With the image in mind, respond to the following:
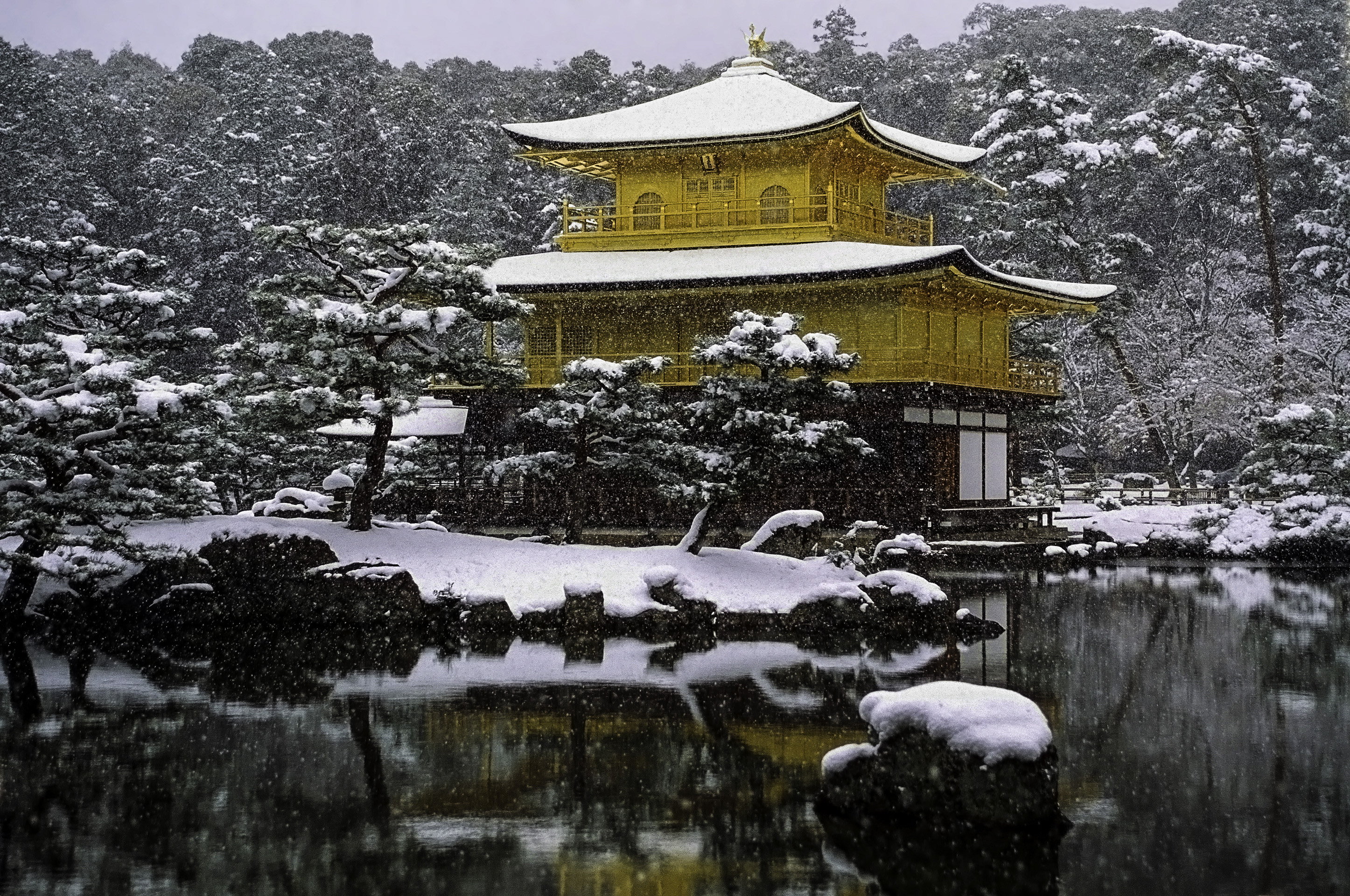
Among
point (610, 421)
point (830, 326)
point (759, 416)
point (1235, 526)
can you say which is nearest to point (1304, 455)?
point (1235, 526)

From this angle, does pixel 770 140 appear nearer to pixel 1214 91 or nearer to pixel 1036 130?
pixel 1036 130

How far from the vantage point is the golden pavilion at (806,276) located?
32.7 metres

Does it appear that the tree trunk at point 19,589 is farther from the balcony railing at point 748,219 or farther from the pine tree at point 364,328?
the balcony railing at point 748,219

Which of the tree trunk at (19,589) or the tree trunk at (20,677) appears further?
the tree trunk at (19,589)

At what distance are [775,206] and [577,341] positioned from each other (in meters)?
6.20

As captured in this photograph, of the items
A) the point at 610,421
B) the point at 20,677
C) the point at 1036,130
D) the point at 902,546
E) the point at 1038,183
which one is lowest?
the point at 20,677

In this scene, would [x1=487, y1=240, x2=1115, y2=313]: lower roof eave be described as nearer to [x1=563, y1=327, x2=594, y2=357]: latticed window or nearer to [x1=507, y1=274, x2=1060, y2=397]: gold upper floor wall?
[x1=507, y1=274, x2=1060, y2=397]: gold upper floor wall

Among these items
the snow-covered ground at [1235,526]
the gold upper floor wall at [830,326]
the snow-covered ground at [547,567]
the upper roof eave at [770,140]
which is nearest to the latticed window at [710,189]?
the upper roof eave at [770,140]

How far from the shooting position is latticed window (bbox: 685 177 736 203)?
36.7 meters

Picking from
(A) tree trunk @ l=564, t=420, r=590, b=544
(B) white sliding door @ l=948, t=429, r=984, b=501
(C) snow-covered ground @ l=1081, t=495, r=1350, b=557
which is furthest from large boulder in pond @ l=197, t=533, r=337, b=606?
(C) snow-covered ground @ l=1081, t=495, r=1350, b=557

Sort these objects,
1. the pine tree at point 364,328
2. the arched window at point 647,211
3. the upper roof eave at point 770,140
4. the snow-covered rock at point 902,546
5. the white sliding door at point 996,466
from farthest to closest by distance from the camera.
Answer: the arched window at point 647,211
the white sliding door at point 996,466
the upper roof eave at point 770,140
the snow-covered rock at point 902,546
the pine tree at point 364,328

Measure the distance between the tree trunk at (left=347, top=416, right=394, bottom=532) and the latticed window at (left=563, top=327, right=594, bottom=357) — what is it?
9870mm

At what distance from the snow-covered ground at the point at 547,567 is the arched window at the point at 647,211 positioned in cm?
1396

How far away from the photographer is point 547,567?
24109 millimetres
